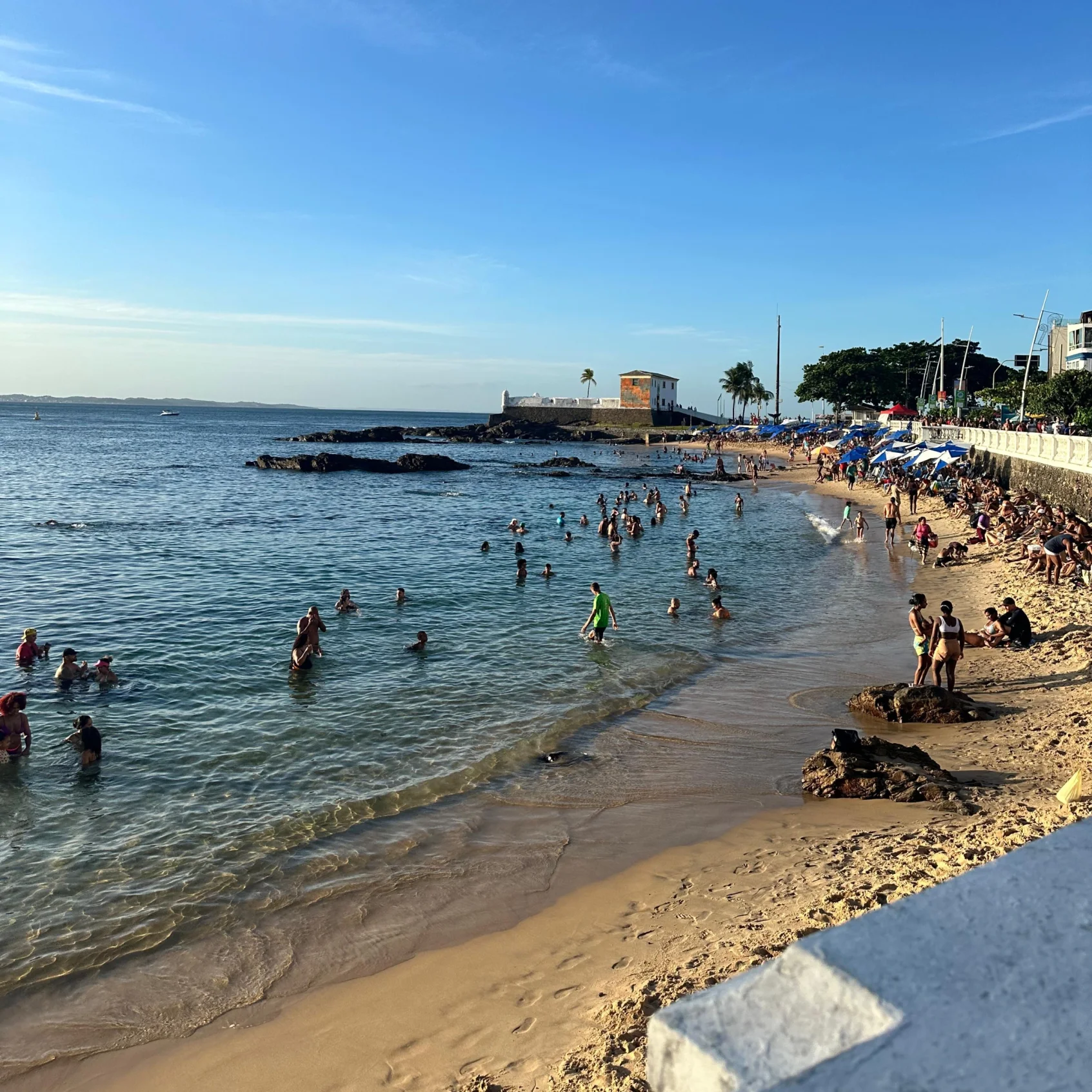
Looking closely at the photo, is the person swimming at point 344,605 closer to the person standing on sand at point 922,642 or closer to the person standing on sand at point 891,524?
the person standing on sand at point 922,642

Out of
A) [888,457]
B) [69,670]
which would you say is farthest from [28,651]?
[888,457]

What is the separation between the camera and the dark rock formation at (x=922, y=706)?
39.0 ft

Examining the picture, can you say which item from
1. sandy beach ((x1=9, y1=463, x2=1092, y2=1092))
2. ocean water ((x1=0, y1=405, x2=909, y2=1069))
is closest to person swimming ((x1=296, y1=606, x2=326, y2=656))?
ocean water ((x1=0, y1=405, x2=909, y2=1069))

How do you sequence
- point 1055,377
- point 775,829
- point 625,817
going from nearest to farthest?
point 775,829 → point 625,817 → point 1055,377

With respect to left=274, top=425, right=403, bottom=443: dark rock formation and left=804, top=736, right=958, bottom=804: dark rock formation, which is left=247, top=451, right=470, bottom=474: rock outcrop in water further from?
left=804, top=736, right=958, bottom=804: dark rock formation

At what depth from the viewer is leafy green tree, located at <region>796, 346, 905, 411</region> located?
95.4 meters

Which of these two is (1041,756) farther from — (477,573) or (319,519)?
(319,519)

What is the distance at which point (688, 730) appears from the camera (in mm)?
12305

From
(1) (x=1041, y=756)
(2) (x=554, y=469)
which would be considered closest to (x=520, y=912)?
(1) (x=1041, y=756)

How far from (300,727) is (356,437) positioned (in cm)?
10254

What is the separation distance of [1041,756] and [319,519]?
33843 millimetres

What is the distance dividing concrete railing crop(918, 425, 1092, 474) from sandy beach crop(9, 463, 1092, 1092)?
64.9 ft

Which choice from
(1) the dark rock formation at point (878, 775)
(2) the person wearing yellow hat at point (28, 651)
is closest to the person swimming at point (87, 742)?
(2) the person wearing yellow hat at point (28, 651)

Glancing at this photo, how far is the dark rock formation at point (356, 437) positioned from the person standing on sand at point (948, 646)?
328 ft
